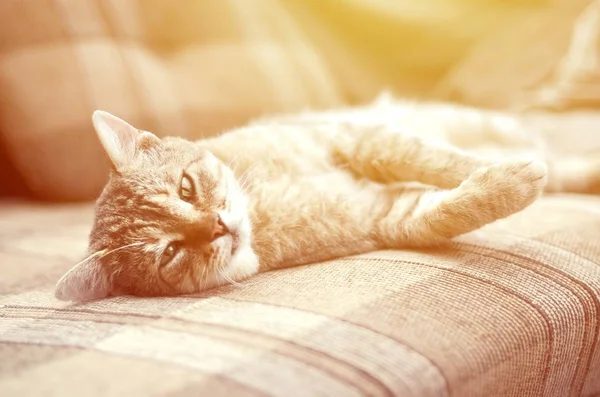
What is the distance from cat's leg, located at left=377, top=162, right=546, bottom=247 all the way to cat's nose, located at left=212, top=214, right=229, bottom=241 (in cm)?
38

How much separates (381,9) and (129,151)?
1504 millimetres

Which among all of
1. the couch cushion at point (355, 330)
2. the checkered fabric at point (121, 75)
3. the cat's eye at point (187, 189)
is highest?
the checkered fabric at point (121, 75)

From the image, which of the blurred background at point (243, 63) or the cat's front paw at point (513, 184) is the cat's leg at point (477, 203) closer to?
the cat's front paw at point (513, 184)

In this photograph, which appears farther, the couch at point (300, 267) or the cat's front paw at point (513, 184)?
the cat's front paw at point (513, 184)

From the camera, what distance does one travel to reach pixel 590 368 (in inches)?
44.3

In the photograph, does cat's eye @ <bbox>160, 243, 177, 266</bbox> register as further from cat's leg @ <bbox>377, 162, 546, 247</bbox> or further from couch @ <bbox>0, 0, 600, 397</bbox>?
cat's leg @ <bbox>377, 162, 546, 247</bbox>

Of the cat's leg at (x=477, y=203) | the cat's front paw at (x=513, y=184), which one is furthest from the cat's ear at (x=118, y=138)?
the cat's front paw at (x=513, y=184)

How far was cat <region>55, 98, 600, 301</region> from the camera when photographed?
1.23 metres

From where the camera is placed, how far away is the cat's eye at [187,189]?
135 cm

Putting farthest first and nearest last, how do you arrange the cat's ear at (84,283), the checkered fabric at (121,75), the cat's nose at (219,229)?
the checkered fabric at (121,75), the cat's nose at (219,229), the cat's ear at (84,283)

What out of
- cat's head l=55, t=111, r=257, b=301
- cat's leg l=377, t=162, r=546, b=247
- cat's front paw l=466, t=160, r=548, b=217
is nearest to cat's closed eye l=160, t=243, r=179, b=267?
cat's head l=55, t=111, r=257, b=301

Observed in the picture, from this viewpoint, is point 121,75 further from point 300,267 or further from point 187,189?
point 300,267

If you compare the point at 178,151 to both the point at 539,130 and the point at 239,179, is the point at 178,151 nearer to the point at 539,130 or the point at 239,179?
the point at 239,179

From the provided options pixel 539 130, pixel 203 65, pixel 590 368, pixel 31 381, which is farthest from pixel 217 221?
pixel 539 130
